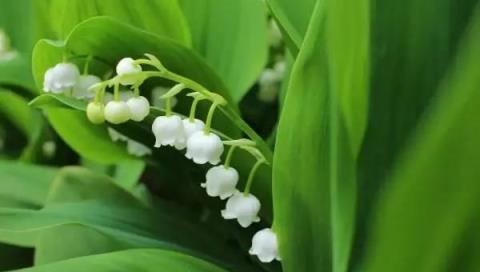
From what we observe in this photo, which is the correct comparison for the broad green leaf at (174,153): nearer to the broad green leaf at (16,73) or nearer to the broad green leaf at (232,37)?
the broad green leaf at (232,37)

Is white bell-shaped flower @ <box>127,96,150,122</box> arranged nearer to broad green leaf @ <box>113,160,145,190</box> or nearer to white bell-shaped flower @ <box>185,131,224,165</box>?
white bell-shaped flower @ <box>185,131,224,165</box>

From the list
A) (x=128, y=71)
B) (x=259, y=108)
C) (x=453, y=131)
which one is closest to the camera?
(x=453, y=131)

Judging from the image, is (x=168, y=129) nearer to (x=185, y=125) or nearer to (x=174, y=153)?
(x=185, y=125)

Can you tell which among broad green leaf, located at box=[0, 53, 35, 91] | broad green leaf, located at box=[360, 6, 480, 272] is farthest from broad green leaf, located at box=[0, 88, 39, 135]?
broad green leaf, located at box=[360, 6, 480, 272]

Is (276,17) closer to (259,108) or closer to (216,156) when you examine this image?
(216,156)

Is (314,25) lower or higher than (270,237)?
higher

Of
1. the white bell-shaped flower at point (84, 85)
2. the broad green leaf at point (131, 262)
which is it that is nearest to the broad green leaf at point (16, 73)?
the white bell-shaped flower at point (84, 85)

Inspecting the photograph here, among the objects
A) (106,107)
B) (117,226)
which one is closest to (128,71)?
(106,107)

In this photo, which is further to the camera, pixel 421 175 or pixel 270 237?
pixel 270 237
